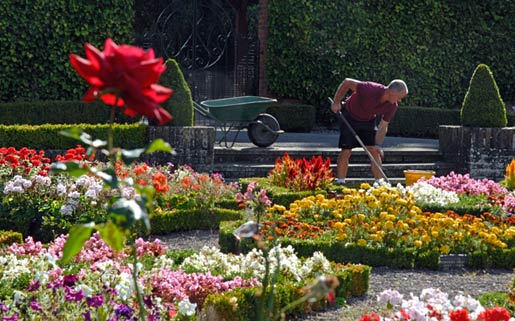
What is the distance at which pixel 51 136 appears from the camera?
432 inches

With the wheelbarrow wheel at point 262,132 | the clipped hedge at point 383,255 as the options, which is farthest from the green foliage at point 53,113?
the clipped hedge at point 383,255

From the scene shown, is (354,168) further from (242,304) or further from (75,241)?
(75,241)

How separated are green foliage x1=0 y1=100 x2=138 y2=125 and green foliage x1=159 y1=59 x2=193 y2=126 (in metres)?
2.65

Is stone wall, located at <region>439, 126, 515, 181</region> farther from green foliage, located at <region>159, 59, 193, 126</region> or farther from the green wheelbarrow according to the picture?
green foliage, located at <region>159, 59, 193, 126</region>

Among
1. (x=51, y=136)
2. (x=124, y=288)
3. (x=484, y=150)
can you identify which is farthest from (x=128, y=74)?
(x=484, y=150)

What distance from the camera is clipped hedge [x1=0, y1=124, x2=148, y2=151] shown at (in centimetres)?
1079

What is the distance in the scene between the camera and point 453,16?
1917 cm

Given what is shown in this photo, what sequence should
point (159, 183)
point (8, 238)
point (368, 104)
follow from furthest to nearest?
point (368, 104)
point (159, 183)
point (8, 238)

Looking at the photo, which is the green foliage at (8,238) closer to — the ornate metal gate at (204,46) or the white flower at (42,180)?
the white flower at (42,180)

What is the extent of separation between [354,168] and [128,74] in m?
10.1

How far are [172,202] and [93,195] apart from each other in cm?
118

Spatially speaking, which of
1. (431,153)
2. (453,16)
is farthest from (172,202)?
(453,16)

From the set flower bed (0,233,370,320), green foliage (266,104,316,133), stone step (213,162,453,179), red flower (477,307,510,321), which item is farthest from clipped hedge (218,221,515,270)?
green foliage (266,104,316,133)

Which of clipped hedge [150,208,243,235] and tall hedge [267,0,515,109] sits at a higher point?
tall hedge [267,0,515,109]
